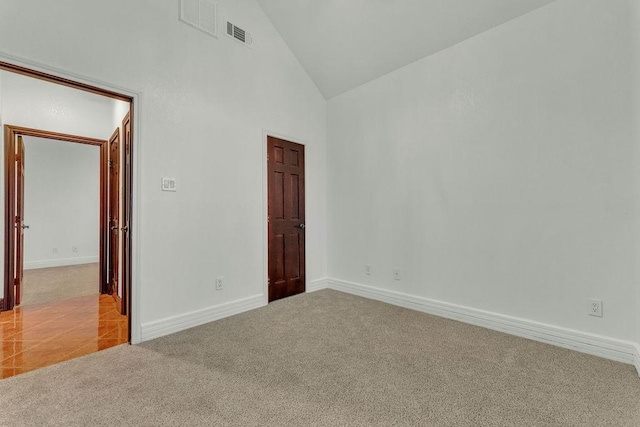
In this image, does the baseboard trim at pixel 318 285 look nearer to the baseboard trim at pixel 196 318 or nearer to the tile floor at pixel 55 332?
the baseboard trim at pixel 196 318

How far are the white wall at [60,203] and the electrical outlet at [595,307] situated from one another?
7.51 meters

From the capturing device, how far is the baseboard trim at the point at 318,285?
158 inches

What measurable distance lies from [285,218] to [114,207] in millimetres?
2274

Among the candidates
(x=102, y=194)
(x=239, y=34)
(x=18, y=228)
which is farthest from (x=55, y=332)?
(x=239, y=34)

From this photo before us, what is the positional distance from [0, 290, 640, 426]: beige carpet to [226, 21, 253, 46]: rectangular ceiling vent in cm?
311

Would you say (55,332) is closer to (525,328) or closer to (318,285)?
(318,285)

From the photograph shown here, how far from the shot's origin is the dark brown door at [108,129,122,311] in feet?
11.9

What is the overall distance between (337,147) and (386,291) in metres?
2.09

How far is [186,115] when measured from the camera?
2781 mm

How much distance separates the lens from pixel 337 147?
13.6 feet

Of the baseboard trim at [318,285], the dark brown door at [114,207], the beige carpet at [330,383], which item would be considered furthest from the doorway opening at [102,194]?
the baseboard trim at [318,285]

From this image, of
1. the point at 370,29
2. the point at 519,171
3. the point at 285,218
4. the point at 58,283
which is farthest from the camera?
the point at 58,283

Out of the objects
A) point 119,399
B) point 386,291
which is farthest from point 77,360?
point 386,291

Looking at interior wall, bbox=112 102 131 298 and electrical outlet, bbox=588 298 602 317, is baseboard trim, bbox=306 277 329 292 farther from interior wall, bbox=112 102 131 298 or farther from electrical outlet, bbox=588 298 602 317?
electrical outlet, bbox=588 298 602 317
